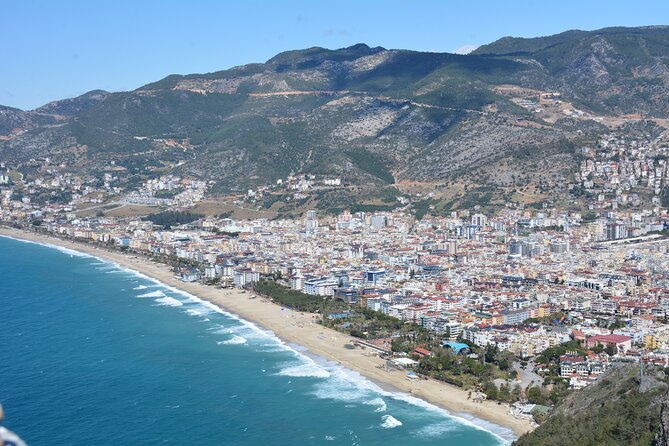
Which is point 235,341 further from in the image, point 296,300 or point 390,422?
point 390,422

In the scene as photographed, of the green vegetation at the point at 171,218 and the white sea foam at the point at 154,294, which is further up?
the green vegetation at the point at 171,218

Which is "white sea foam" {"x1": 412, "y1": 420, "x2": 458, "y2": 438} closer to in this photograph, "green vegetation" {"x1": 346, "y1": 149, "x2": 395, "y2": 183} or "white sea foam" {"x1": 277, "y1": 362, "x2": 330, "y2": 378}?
"white sea foam" {"x1": 277, "y1": 362, "x2": 330, "y2": 378}

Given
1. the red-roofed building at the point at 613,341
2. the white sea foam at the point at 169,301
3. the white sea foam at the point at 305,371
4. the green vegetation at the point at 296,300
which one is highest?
the red-roofed building at the point at 613,341

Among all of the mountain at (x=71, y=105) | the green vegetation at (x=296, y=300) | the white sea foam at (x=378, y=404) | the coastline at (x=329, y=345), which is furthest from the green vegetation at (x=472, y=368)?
the mountain at (x=71, y=105)

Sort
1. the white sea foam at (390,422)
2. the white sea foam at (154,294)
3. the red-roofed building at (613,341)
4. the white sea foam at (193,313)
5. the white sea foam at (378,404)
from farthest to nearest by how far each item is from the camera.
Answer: the white sea foam at (154,294), the white sea foam at (193,313), the red-roofed building at (613,341), the white sea foam at (378,404), the white sea foam at (390,422)

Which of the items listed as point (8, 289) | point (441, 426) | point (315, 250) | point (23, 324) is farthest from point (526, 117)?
point (441, 426)

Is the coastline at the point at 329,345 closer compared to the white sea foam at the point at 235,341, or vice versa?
the coastline at the point at 329,345

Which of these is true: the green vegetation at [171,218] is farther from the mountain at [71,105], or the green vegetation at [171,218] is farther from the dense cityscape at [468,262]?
the mountain at [71,105]
